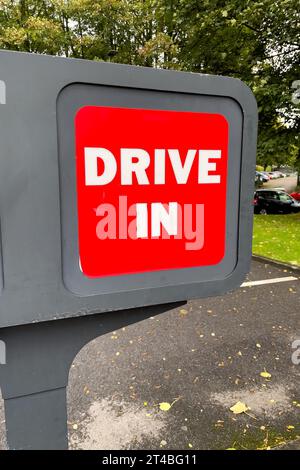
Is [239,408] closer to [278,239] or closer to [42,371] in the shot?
[42,371]

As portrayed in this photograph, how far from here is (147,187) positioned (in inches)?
44.2

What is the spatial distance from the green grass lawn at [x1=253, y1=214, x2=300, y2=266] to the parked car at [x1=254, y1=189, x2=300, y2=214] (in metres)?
4.56

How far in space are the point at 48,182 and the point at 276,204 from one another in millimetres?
18560

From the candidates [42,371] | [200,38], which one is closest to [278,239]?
[200,38]

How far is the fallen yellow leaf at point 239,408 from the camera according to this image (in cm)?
296

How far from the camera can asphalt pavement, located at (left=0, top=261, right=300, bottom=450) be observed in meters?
2.70

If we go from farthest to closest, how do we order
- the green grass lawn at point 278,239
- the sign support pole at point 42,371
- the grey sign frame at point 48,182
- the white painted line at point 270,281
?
the green grass lawn at point 278,239, the white painted line at point 270,281, the sign support pole at point 42,371, the grey sign frame at point 48,182

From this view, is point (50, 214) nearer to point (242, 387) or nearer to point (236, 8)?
point (242, 387)

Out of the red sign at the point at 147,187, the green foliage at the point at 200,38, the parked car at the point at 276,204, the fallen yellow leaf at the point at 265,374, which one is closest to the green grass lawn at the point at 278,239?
the green foliage at the point at 200,38

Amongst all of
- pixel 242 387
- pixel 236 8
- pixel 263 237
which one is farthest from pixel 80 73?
pixel 236 8

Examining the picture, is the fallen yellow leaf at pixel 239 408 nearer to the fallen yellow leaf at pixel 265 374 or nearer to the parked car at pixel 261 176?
the fallen yellow leaf at pixel 265 374

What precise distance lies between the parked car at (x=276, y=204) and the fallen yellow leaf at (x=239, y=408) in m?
16.3

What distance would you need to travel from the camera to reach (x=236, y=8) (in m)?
10.1

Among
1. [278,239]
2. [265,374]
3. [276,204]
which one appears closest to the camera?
[265,374]
